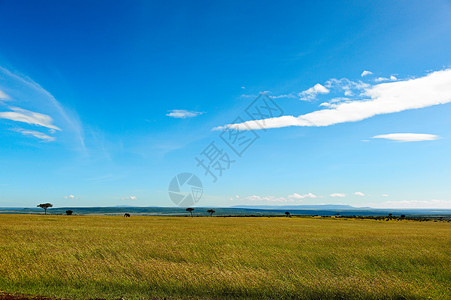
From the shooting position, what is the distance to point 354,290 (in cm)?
1284

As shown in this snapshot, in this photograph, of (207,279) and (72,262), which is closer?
(207,279)

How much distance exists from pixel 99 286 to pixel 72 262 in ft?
13.2

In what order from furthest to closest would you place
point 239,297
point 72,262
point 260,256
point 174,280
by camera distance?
1. point 260,256
2. point 72,262
3. point 174,280
4. point 239,297

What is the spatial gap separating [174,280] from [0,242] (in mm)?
16703

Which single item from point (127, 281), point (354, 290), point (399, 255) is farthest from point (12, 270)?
point (399, 255)

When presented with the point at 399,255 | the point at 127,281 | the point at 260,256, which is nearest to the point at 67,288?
the point at 127,281

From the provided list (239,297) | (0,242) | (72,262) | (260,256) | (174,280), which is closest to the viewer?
(239,297)

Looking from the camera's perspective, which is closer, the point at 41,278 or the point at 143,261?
the point at 41,278

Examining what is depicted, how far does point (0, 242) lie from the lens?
22.1m

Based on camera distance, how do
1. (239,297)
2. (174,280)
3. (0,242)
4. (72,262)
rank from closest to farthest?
(239,297) → (174,280) → (72,262) → (0,242)

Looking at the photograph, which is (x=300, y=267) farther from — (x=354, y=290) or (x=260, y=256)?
(x=354, y=290)

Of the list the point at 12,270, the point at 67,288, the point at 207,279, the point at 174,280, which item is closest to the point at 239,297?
the point at 207,279

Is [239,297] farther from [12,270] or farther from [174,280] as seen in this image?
[12,270]

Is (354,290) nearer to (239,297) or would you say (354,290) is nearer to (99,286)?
(239,297)
